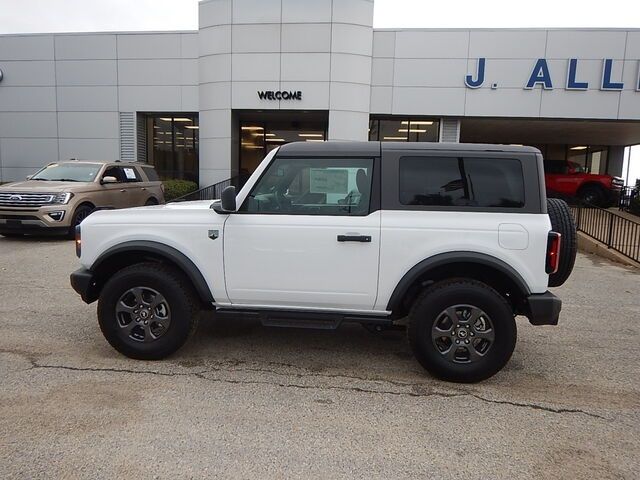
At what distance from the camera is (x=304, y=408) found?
11.4ft

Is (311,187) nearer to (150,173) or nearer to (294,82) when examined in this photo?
(150,173)

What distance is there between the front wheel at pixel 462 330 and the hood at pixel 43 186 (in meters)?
9.10

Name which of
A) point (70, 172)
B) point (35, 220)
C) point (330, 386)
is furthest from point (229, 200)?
point (70, 172)

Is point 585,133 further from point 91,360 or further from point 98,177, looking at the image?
point 91,360

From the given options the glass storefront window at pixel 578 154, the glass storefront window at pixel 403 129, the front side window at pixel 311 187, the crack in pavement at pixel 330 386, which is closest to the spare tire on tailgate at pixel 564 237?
the crack in pavement at pixel 330 386

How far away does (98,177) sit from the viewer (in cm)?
1126

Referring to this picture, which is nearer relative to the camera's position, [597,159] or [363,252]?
[363,252]

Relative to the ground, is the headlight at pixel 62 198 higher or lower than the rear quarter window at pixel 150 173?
lower

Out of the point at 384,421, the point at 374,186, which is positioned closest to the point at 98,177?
the point at 374,186

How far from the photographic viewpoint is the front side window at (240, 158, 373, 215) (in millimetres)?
4000

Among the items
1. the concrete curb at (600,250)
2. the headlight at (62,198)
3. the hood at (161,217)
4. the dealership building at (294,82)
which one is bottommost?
the concrete curb at (600,250)

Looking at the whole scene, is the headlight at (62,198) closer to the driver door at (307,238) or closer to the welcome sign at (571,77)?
the driver door at (307,238)

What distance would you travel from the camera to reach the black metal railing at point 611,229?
421 inches

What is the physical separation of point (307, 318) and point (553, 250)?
1997mm
